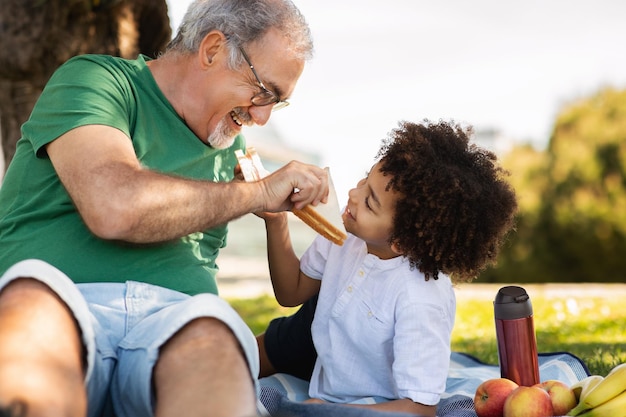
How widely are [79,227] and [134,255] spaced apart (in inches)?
8.0

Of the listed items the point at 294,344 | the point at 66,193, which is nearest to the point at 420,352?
the point at 294,344

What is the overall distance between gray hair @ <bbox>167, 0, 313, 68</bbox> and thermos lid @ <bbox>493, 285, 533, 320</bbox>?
1.27 meters

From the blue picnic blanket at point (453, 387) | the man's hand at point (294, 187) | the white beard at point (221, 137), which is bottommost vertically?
the blue picnic blanket at point (453, 387)

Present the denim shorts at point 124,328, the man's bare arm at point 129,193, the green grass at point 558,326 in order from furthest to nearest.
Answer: the green grass at point 558,326, the man's bare arm at point 129,193, the denim shorts at point 124,328

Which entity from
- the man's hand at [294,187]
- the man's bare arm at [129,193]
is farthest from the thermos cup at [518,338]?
the man's bare arm at [129,193]

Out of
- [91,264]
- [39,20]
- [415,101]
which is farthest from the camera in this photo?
[415,101]

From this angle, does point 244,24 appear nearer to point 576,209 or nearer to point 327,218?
point 327,218

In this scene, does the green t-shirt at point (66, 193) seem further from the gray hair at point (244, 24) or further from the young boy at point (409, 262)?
the young boy at point (409, 262)

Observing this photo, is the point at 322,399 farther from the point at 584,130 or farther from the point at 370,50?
the point at 370,50

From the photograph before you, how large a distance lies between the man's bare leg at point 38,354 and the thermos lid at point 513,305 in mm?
1811

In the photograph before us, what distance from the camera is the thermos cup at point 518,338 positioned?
10.6ft

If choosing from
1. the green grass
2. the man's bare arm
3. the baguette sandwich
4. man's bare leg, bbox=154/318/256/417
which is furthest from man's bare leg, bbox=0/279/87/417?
the green grass

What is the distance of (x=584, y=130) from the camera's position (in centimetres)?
1268

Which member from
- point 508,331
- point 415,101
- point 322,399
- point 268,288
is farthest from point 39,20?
point 415,101
